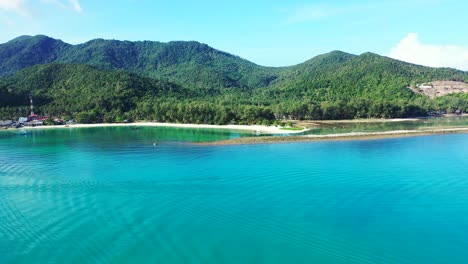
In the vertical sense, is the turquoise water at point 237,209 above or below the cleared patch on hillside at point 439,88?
below

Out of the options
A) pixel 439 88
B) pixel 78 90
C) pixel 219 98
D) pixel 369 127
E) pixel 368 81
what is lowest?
pixel 369 127

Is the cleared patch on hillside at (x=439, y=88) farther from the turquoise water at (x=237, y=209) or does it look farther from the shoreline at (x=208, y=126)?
the turquoise water at (x=237, y=209)

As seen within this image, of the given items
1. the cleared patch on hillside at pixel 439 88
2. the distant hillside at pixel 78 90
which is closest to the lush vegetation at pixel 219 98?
the distant hillside at pixel 78 90

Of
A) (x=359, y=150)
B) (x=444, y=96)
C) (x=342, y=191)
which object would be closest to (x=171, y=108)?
(x=359, y=150)

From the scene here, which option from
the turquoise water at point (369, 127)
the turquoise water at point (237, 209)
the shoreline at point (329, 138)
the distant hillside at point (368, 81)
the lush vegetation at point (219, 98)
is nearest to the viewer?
the turquoise water at point (237, 209)

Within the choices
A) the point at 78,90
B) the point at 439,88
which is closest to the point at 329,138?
the point at 78,90

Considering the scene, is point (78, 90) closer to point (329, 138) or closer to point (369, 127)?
point (329, 138)
